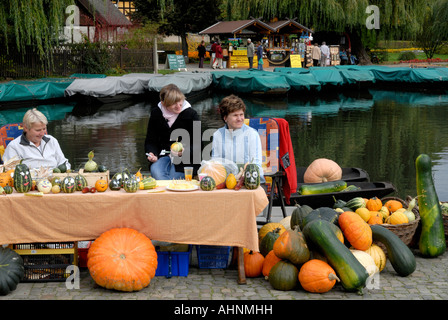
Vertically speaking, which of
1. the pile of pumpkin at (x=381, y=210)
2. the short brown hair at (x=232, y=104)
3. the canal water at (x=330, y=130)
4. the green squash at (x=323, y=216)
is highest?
the short brown hair at (x=232, y=104)

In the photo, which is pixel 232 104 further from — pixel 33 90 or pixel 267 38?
pixel 267 38

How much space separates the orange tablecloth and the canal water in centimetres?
551

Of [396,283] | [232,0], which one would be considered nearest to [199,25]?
[232,0]

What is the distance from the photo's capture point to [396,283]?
5602 mm

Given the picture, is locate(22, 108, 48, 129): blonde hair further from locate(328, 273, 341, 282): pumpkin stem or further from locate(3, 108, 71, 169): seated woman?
locate(328, 273, 341, 282): pumpkin stem

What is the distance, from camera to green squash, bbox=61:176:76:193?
5.56 metres

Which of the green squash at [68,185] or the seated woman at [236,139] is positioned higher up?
the seated woman at [236,139]

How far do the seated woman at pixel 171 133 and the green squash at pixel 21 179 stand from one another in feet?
5.99

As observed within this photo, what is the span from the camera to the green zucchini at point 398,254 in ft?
18.9

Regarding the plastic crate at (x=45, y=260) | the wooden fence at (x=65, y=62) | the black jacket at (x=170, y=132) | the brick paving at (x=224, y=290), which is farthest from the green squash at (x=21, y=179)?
the wooden fence at (x=65, y=62)

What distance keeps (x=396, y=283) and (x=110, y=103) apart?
74.9ft

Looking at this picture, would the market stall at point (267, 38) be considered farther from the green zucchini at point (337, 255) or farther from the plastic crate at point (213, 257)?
the green zucchini at point (337, 255)

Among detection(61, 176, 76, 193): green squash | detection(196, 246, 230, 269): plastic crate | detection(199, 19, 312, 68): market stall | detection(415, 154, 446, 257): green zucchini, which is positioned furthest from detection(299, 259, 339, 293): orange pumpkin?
detection(199, 19, 312, 68): market stall
